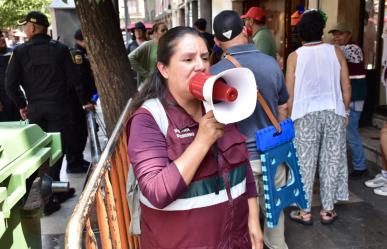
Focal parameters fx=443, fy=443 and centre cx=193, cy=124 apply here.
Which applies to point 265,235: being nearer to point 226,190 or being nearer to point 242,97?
point 226,190

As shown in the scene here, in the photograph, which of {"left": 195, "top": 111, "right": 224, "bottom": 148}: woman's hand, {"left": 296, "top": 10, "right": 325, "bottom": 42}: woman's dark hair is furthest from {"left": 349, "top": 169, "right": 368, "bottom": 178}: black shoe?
{"left": 195, "top": 111, "right": 224, "bottom": 148}: woman's hand

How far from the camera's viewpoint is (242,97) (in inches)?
56.6

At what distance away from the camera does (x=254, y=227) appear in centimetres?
188

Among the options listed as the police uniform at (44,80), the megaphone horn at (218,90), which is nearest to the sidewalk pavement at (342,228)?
the police uniform at (44,80)

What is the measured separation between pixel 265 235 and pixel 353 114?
7.35 ft

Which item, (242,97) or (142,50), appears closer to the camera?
(242,97)

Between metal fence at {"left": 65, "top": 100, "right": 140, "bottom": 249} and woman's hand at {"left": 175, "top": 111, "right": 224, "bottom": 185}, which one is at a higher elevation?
woman's hand at {"left": 175, "top": 111, "right": 224, "bottom": 185}

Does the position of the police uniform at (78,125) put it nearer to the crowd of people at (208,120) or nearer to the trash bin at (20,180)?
the crowd of people at (208,120)

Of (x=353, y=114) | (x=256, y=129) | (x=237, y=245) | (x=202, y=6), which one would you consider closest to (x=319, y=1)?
(x=353, y=114)

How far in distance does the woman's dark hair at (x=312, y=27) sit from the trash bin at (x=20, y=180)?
2.10 metres

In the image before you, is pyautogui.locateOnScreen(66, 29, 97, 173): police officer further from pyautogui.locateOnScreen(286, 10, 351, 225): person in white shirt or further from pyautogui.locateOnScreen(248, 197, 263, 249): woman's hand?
pyautogui.locateOnScreen(248, 197, 263, 249): woman's hand

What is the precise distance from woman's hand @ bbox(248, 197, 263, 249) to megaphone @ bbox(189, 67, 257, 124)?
0.62 metres

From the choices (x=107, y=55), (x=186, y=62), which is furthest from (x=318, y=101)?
(x=186, y=62)

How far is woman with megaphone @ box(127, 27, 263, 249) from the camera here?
1.45m
